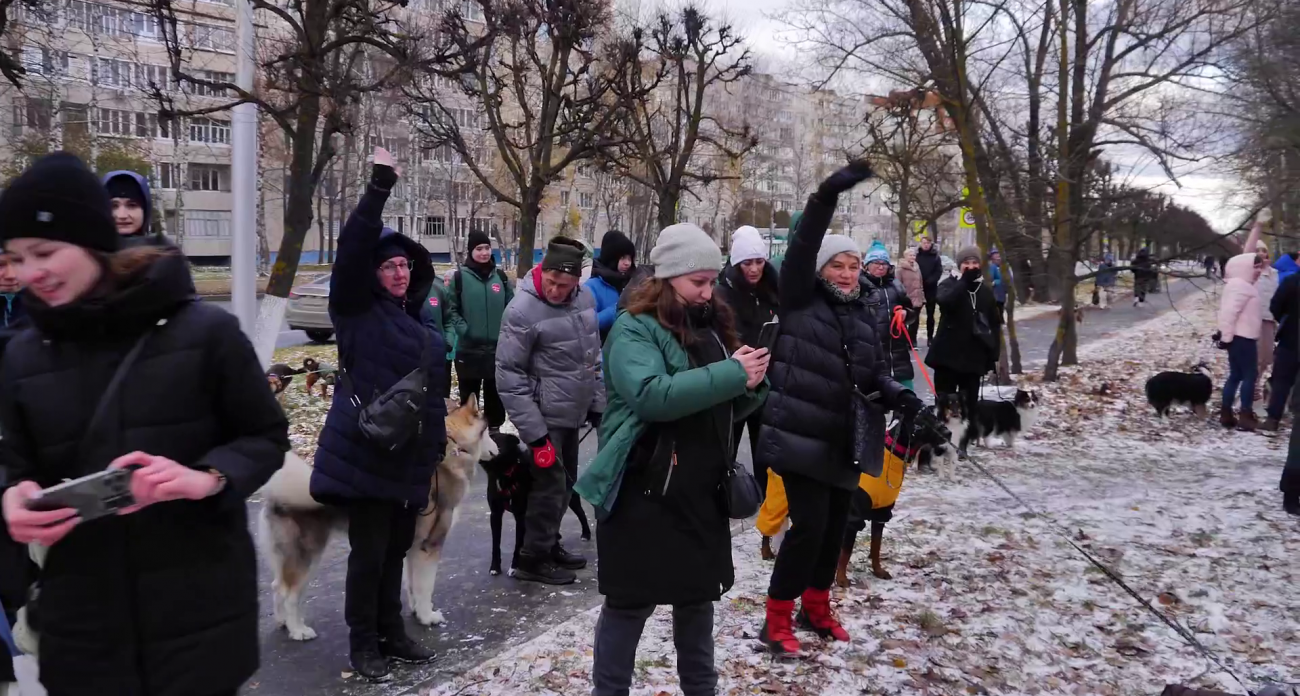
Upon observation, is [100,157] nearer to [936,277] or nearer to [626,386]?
[936,277]

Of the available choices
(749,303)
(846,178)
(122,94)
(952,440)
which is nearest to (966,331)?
(952,440)

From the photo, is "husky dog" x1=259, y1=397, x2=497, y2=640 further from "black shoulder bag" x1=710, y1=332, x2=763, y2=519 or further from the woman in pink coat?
the woman in pink coat

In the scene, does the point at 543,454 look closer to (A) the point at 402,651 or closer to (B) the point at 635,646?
(A) the point at 402,651

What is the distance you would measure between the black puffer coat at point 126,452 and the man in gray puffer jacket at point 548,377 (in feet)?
10.0

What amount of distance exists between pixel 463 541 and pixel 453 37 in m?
8.46

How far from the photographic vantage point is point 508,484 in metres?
5.73

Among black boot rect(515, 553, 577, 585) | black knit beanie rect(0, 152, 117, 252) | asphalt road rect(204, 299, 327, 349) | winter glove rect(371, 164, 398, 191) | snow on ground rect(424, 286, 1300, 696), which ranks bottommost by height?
asphalt road rect(204, 299, 327, 349)

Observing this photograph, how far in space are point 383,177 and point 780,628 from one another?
2672 mm

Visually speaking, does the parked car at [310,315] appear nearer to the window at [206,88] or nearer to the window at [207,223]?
the window at [206,88]

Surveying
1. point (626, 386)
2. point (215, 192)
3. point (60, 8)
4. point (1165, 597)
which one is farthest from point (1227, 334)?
point (215, 192)

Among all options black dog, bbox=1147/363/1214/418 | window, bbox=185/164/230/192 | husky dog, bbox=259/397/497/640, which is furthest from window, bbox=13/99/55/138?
window, bbox=185/164/230/192

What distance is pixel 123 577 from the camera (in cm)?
226

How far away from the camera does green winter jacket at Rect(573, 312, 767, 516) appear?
3145 mm

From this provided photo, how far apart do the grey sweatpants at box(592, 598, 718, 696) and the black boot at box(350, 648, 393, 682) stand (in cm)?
134
